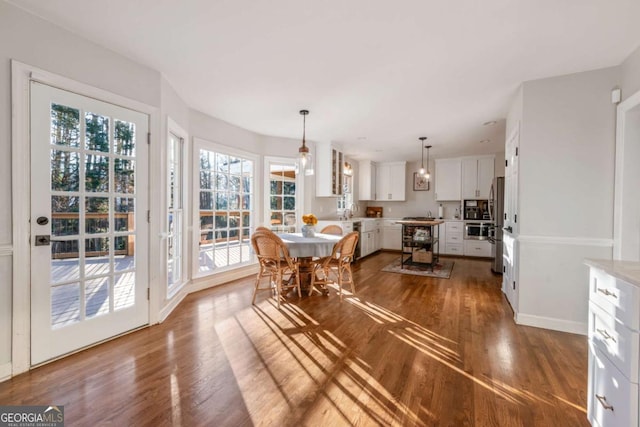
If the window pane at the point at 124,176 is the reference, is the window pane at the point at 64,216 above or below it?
below

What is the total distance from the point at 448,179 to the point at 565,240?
451 cm

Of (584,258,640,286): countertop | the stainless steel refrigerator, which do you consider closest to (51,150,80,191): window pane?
(584,258,640,286): countertop

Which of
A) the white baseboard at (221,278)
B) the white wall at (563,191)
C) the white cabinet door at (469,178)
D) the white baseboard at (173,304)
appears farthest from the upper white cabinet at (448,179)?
the white baseboard at (173,304)

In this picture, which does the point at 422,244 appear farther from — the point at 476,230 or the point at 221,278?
the point at 221,278

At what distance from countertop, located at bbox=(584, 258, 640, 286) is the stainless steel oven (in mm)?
5262

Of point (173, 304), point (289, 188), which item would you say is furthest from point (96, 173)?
point (289, 188)

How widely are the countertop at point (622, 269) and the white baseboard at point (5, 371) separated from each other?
3.60 metres

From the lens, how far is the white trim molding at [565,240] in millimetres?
2620

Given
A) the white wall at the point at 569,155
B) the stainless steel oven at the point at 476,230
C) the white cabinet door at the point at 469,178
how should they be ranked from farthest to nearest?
the white cabinet door at the point at 469,178 < the stainless steel oven at the point at 476,230 < the white wall at the point at 569,155

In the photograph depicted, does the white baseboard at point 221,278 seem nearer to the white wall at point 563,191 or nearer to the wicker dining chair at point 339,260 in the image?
the wicker dining chair at point 339,260

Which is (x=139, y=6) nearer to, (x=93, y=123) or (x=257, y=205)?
(x=93, y=123)

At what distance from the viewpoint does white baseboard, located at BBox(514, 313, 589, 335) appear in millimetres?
2701

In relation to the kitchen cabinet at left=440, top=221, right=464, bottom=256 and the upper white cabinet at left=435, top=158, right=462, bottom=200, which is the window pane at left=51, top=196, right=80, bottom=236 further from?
the upper white cabinet at left=435, top=158, right=462, bottom=200

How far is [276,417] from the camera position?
1.57m
